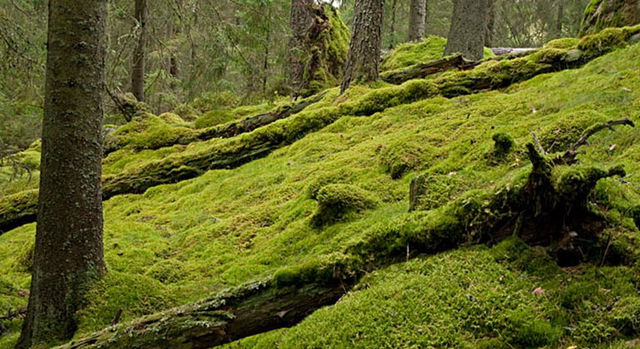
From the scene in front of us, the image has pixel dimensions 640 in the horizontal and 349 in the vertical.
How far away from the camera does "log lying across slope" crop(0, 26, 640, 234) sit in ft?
20.7

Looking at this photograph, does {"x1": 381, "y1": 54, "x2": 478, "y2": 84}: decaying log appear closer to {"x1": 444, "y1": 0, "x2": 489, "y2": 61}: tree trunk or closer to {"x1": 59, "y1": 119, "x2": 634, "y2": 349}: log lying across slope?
{"x1": 444, "y1": 0, "x2": 489, "y2": 61}: tree trunk

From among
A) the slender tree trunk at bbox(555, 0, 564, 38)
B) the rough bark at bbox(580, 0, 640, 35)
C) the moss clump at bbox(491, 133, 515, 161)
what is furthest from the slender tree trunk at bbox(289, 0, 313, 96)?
the slender tree trunk at bbox(555, 0, 564, 38)

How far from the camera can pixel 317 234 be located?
433 centimetres

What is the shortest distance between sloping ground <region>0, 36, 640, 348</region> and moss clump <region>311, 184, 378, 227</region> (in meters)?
0.03

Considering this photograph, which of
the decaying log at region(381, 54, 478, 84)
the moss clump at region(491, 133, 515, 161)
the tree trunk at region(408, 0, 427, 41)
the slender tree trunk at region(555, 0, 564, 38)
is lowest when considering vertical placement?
the moss clump at region(491, 133, 515, 161)

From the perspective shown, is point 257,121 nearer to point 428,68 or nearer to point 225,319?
point 428,68

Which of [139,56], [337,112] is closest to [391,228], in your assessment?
[337,112]

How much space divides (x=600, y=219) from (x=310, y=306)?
174cm

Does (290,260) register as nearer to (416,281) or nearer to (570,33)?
(416,281)

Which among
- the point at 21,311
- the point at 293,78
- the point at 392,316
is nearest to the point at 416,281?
the point at 392,316

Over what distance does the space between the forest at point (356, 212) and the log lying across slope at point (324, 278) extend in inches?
0.5

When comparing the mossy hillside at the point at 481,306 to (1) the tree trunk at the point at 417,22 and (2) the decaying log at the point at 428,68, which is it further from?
(1) the tree trunk at the point at 417,22

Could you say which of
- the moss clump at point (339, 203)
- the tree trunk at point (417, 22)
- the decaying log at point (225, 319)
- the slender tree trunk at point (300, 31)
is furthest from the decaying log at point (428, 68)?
the tree trunk at point (417, 22)

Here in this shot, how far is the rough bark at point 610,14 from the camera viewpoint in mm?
6223
